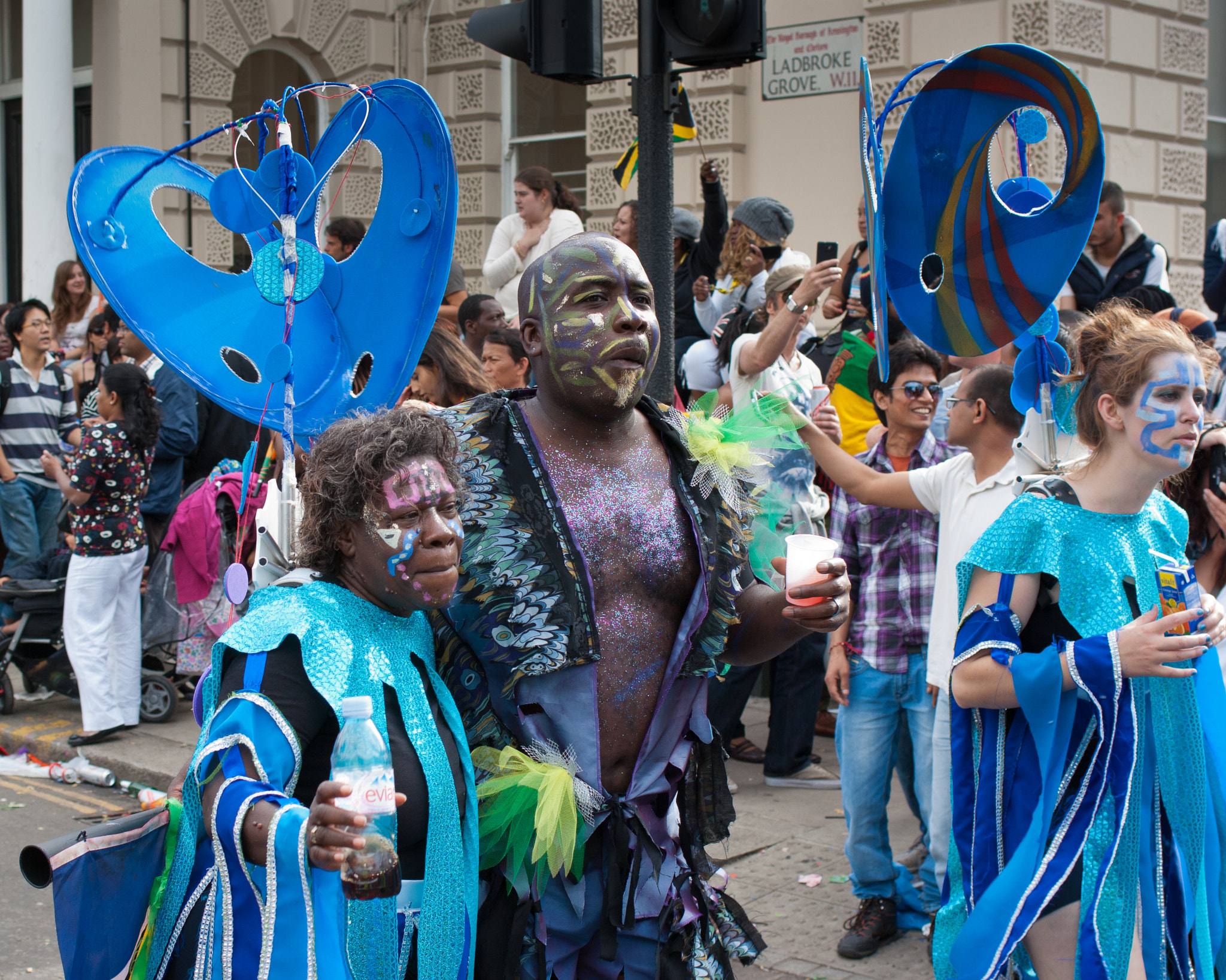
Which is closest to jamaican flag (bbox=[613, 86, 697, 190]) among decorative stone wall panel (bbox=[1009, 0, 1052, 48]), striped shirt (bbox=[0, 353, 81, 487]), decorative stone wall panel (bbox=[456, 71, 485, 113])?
decorative stone wall panel (bbox=[1009, 0, 1052, 48])

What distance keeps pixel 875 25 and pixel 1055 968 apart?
8196mm

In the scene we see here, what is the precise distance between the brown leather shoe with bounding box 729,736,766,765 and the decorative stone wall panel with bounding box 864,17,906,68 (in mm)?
5545

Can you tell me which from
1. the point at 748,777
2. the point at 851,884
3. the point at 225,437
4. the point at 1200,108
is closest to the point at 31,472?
the point at 225,437

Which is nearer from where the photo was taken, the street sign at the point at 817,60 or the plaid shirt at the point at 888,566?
the plaid shirt at the point at 888,566

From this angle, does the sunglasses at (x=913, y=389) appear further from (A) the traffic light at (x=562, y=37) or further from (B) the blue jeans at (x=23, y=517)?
(B) the blue jeans at (x=23, y=517)

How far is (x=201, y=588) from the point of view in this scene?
6973mm

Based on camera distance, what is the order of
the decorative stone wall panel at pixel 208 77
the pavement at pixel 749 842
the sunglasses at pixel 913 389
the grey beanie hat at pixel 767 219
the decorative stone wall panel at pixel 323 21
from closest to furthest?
the pavement at pixel 749 842 < the sunglasses at pixel 913 389 < the grey beanie hat at pixel 767 219 < the decorative stone wall panel at pixel 208 77 < the decorative stone wall panel at pixel 323 21

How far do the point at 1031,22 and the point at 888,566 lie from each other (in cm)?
599

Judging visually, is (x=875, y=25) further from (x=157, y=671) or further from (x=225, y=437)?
(x=157, y=671)

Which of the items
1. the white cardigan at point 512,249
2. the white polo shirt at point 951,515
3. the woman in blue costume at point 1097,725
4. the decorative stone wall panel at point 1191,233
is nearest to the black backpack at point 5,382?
the white cardigan at point 512,249

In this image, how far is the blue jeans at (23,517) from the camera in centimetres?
879

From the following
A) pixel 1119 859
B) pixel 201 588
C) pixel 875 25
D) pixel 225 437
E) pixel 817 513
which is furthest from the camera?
pixel 875 25

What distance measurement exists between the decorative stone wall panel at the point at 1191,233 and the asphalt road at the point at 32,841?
836cm

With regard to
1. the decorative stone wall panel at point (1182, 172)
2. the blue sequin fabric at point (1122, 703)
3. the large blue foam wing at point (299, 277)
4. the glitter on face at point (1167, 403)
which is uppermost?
the decorative stone wall panel at point (1182, 172)
